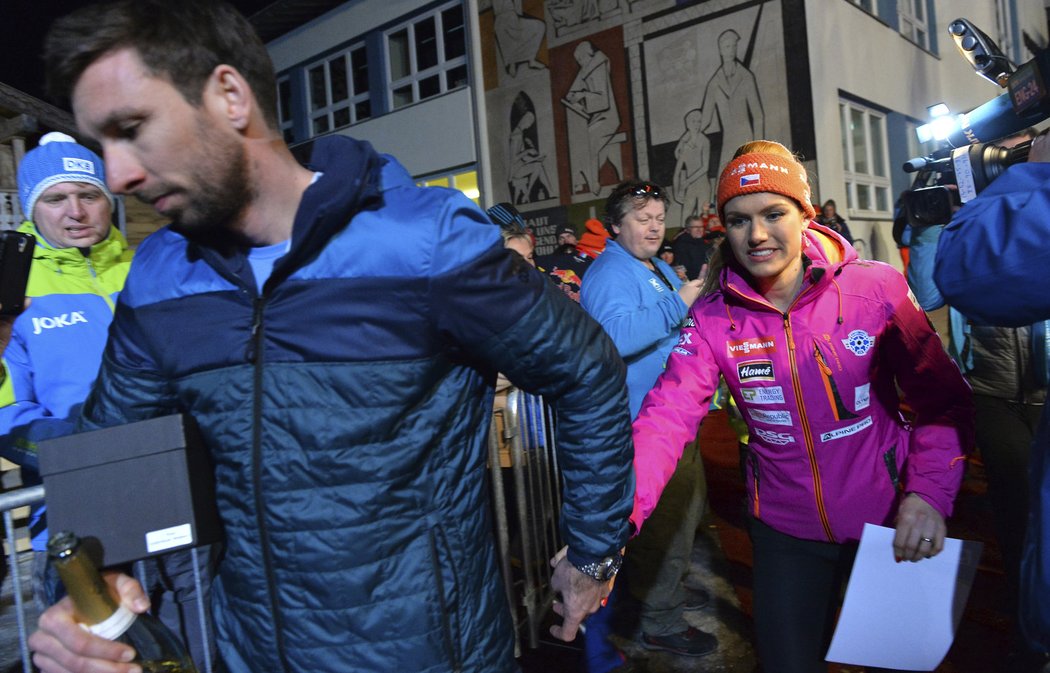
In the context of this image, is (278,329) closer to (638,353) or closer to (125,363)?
(125,363)

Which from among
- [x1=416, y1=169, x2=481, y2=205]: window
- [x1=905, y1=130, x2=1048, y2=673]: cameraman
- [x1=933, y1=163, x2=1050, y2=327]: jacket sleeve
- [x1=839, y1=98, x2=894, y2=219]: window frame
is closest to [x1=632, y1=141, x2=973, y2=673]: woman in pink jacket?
[x1=933, y1=163, x2=1050, y2=327]: jacket sleeve

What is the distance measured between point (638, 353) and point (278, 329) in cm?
274

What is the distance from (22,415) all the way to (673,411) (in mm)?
2457

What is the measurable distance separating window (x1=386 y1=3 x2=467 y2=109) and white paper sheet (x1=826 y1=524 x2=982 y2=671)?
55.9 feet

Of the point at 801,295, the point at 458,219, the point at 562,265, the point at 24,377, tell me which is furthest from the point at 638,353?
the point at 562,265

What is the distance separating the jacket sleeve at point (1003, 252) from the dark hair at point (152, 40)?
159cm

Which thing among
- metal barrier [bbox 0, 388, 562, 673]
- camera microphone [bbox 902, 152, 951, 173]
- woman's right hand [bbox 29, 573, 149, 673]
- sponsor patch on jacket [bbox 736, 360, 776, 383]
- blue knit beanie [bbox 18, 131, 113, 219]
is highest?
blue knit beanie [bbox 18, 131, 113, 219]

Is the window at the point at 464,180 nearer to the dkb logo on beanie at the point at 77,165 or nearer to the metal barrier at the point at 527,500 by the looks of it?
the metal barrier at the point at 527,500

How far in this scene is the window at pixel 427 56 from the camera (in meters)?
17.9

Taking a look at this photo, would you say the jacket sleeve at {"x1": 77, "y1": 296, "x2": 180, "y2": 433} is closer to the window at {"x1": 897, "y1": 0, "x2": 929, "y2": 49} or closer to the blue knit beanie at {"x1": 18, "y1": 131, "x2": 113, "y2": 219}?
the blue knit beanie at {"x1": 18, "y1": 131, "x2": 113, "y2": 219}

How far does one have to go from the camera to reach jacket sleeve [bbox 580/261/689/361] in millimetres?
3887

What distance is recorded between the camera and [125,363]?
5.49 ft

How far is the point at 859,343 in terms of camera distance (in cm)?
235

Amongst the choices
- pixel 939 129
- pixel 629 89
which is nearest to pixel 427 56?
pixel 629 89
